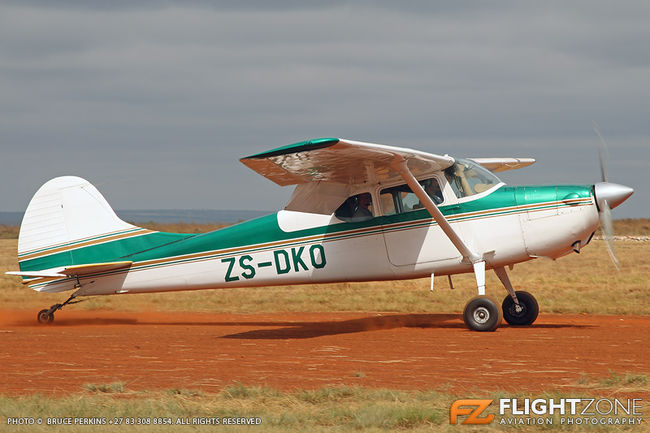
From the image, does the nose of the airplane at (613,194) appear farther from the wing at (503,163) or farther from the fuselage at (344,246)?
the wing at (503,163)

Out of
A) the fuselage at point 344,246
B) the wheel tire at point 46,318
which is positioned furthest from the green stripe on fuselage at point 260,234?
the wheel tire at point 46,318

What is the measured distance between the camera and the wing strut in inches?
503

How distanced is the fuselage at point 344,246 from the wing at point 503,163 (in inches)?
108

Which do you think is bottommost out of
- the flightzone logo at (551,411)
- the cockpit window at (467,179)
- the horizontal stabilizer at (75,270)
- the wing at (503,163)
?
the flightzone logo at (551,411)

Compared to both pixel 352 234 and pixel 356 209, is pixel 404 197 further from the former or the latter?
pixel 352 234

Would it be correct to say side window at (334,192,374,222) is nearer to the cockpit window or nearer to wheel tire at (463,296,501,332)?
the cockpit window

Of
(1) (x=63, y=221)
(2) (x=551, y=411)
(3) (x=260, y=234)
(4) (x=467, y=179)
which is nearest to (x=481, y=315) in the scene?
(4) (x=467, y=179)

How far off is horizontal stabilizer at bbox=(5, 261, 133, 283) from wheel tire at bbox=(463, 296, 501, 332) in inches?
267

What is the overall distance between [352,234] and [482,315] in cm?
270

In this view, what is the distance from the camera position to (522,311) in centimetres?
1438

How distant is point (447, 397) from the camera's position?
25.5ft

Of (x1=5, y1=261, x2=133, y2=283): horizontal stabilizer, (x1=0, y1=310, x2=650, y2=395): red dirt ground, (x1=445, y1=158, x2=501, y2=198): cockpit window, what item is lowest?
(x1=0, y1=310, x2=650, y2=395): red dirt ground

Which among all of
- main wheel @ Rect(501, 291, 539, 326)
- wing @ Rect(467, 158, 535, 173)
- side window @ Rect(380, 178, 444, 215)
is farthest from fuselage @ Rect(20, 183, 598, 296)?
wing @ Rect(467, 158, 535, 173)

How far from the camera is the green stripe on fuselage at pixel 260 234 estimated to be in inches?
520
